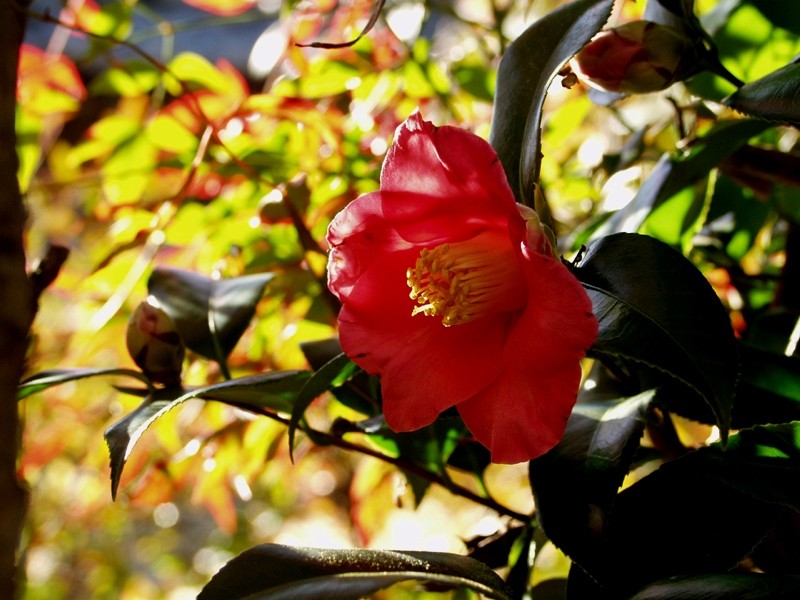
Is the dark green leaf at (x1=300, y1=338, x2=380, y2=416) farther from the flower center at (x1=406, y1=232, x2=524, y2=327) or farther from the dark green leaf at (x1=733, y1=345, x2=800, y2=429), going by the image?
the dark green leaf at (x1=733, y1=345, x2=800, y2=429)

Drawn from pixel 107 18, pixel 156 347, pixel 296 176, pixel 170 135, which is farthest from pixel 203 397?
pixel 107 18

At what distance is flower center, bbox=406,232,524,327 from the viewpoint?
0.48m

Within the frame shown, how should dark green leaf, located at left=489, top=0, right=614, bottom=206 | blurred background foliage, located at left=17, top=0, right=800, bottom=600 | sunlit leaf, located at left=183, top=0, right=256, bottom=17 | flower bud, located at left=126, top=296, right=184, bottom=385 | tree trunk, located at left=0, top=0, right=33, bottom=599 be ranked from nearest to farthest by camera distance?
1. tree trunk, located at left=0, top=0, right=33, bottom=599
2. dark green leaf, located at left=489, top=0, right=614, bottom=206
3. flower bud, located at left=126, top=296, right=184, bottom=385
4. blurred background foliage, located at left=17, top=0, right=800, bottom=600
5. sunlit leaf, located at left=183, top=0, right=256, bottom=17

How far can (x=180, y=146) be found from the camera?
42.4 inches

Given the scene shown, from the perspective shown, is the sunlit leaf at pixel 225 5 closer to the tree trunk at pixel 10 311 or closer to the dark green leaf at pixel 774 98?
the tree trunk at pixel 10 311

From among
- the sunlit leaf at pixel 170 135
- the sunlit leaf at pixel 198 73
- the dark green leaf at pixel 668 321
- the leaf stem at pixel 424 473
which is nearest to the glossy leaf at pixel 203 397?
the leaf stem at pixel 424 473

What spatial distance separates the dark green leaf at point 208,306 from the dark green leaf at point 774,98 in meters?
0.37

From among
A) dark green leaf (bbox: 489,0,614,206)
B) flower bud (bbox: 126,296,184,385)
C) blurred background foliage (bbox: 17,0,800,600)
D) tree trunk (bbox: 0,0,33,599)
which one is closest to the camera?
tree trunk (bbox: 0,0,33,599)

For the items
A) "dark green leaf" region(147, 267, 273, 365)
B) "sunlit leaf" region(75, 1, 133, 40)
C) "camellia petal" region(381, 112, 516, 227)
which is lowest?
"dark green leaf" region(147, 267, 273, 365)

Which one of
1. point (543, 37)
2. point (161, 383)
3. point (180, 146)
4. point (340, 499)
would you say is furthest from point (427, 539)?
point (543, 37)

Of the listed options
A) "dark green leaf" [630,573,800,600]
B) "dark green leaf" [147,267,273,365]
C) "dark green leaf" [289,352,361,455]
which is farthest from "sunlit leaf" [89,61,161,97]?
"dark green leaf" [630,573,800,600]

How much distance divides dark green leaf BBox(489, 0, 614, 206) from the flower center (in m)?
0.04

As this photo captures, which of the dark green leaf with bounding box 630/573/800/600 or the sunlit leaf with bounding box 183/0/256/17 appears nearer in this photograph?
the dark green leaf with bounding box 630/573/800/600

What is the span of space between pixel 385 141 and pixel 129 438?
0.63 m
